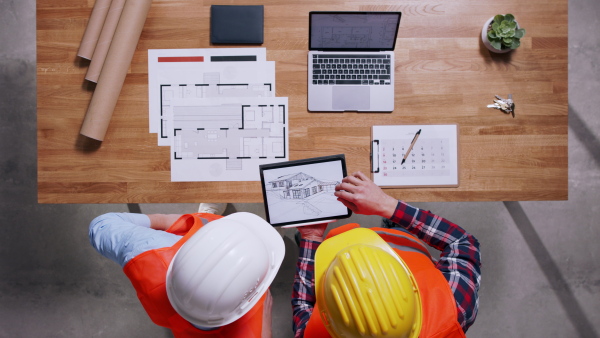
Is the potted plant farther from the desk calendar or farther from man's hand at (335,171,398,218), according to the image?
man's hand at (335,171,398,218)

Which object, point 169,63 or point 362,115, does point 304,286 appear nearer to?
point 362,115

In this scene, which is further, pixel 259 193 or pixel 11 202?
pixel 11 202

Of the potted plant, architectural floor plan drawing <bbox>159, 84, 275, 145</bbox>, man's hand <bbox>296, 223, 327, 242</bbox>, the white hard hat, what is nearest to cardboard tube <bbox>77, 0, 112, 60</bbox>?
architectural floor plan drawing <bbox>159, 84, 275, 145</bbox>

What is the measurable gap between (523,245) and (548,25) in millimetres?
1141

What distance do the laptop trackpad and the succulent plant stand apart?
1.69 ft

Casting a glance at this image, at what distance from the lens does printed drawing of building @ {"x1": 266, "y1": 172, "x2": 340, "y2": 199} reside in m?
1.28

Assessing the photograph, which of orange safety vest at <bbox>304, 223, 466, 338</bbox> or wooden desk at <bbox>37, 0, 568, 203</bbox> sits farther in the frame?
wooden desk at <bbox>37, 0, 568, 203</bbox>

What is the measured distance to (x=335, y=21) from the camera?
125 cm

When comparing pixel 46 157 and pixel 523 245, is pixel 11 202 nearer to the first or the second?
pixel 46 157

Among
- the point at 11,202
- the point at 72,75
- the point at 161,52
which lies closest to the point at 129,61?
the point at 161,52

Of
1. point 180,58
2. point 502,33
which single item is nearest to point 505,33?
point 502,33

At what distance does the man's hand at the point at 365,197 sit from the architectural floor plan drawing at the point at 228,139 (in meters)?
0.31

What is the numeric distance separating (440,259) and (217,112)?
1.00 m

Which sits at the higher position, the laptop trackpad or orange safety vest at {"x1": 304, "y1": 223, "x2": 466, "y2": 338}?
the laptop trackpad
